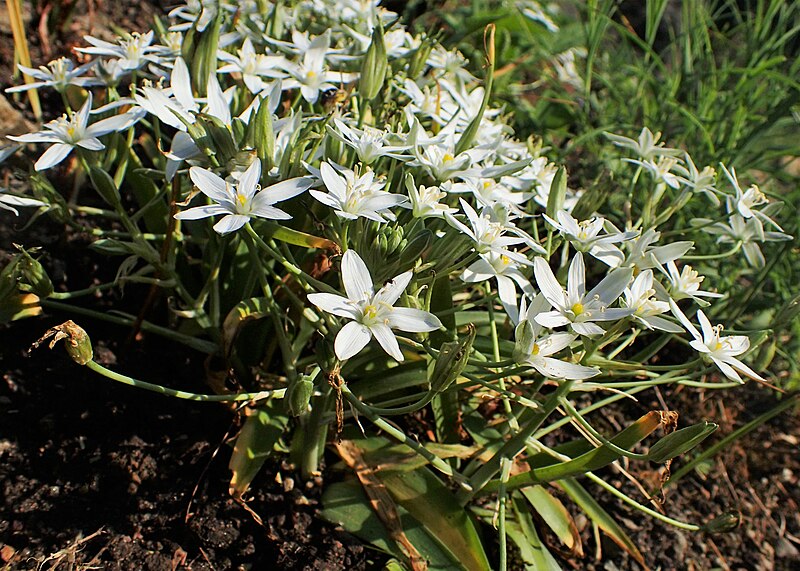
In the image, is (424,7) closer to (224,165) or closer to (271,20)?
(271,20)

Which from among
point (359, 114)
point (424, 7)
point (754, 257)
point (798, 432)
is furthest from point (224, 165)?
point (424, 7)

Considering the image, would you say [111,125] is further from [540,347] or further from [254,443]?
[540,347]

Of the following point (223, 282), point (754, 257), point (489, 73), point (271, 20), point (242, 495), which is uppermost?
point (489, 73)

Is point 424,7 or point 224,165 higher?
point 224,165

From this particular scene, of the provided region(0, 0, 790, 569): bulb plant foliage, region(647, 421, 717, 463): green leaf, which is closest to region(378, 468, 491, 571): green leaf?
region(0, 0, 790, 569): bulb plant foliage

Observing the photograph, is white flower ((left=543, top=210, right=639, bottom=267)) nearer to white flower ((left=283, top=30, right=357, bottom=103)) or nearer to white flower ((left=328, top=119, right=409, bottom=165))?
white flower ((left=328, top=119, right=409, bottom=165))

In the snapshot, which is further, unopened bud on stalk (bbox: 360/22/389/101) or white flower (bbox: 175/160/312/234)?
unopened bud on stalk (bbox: 360/22/389/101)
